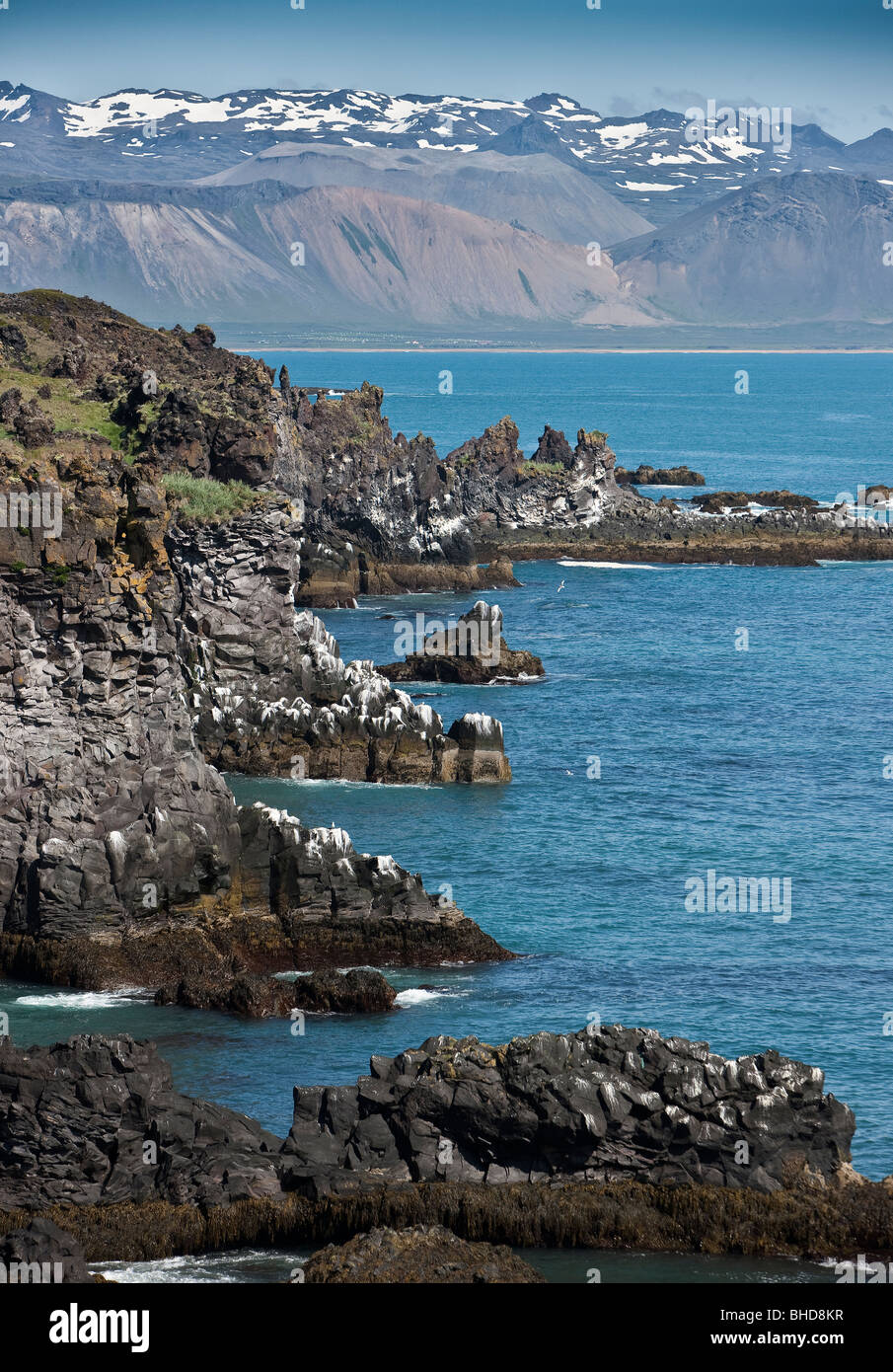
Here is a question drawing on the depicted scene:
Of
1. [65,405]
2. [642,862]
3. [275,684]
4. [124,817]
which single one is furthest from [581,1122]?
[65,405]

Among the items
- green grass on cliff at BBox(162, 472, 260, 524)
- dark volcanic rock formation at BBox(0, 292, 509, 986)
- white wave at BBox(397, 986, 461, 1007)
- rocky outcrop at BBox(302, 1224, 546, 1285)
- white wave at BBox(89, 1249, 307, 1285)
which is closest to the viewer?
rocky outcrop at BBox(302, 1224, 546, 1285)

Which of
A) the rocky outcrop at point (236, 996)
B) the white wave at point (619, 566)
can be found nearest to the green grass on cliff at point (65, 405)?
the rocky outcrop at point (236, 996)

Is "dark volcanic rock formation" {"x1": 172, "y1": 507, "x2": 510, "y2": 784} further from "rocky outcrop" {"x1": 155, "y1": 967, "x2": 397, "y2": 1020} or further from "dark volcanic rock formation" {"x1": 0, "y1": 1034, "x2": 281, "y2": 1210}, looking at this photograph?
"dark volcanic rock formation" {"x1": 0, "y1": 1034, "x2": 281, "y2": 1210}

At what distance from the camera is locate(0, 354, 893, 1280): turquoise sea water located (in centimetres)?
4991

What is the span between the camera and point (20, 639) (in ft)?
184

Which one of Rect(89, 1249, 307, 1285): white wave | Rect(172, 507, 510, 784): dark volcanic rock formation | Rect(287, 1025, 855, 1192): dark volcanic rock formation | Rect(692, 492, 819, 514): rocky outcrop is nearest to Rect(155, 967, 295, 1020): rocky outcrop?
Rect(287, 1025, 855, 1192): dark volcanic rock formation

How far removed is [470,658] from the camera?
103750 millimetres

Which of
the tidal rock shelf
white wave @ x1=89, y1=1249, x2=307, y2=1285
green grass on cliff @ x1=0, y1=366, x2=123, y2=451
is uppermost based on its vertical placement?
green grass on cliff @ x1=0, y1=366, x2=123, y2=451

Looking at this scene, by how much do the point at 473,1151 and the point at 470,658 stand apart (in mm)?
65260

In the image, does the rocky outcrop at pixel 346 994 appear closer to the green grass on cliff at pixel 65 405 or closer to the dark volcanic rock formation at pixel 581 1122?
the dark volcanic rock formation at pixel 581 1122

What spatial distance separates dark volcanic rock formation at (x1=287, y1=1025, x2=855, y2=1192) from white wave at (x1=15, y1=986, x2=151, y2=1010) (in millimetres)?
13167

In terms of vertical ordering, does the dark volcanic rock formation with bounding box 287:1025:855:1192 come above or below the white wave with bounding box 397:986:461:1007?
above

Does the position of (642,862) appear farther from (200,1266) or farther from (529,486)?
(529,486)
